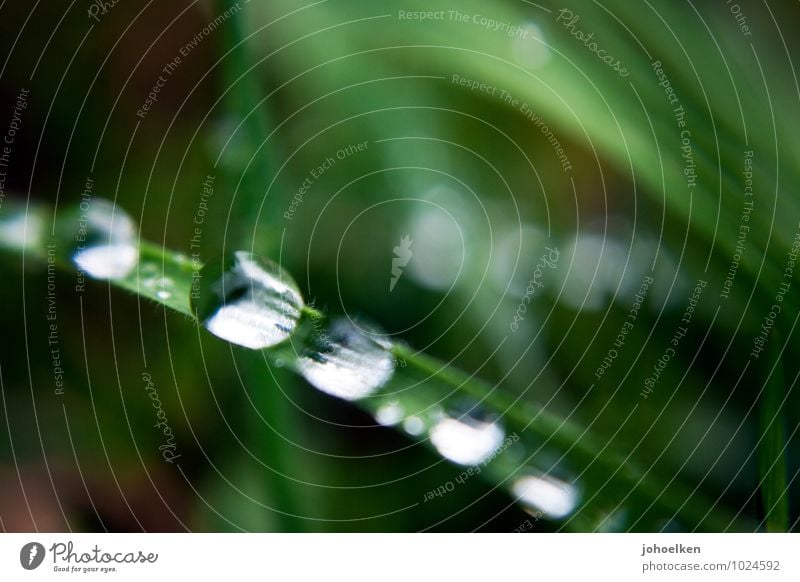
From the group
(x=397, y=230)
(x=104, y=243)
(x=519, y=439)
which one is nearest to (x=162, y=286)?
(x=104, y=243)

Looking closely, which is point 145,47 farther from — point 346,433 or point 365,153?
point 346,433

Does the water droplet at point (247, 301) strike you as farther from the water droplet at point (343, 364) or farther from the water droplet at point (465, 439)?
the water droplet at point (465, 439)

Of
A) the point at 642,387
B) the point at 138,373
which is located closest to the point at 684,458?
the point at 642,387

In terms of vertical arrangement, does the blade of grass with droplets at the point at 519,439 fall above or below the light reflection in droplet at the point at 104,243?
below

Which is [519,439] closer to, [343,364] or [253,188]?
[343,364]

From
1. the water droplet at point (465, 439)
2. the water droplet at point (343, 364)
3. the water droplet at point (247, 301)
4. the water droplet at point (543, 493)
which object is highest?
the water droplet at point (247, 301)
